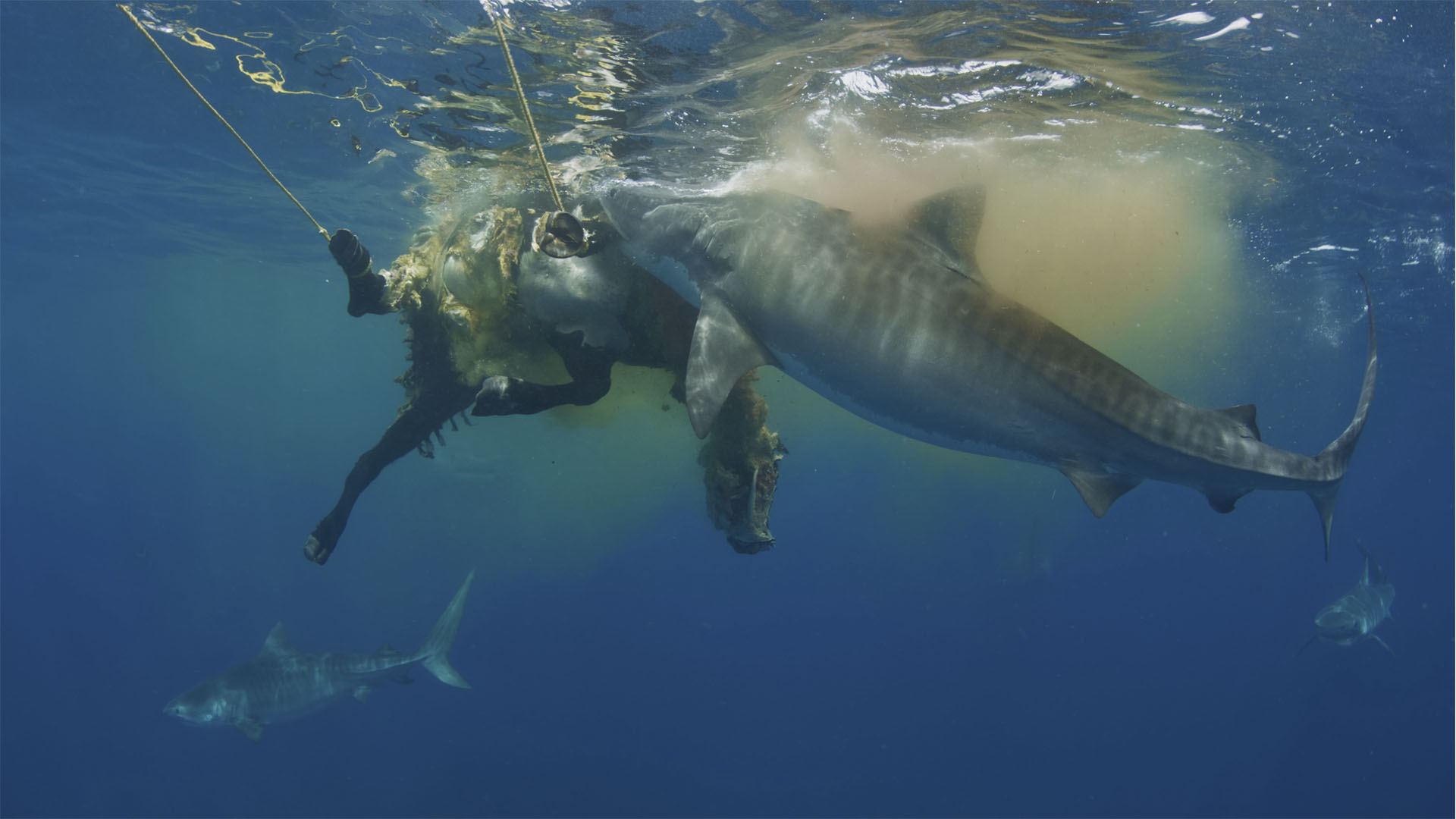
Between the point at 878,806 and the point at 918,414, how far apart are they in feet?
105

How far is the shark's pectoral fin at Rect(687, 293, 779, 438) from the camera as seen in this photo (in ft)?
14.9

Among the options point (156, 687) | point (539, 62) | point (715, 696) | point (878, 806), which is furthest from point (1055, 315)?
point (156, 687)

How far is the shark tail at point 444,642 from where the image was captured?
46.5ft

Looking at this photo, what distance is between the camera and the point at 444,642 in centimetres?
1437

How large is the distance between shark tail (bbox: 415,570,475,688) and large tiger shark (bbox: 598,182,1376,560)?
11.4m

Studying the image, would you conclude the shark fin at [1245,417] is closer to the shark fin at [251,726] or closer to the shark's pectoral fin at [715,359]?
the shark's pectoral fin at [715,359]

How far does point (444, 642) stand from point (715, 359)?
40.9ft

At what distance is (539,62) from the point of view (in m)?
8.51

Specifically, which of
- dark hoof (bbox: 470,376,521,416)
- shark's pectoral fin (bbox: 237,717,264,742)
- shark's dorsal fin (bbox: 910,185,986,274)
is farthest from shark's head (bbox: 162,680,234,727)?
shark's dorsal fin (bbox: 910,185,986,274)

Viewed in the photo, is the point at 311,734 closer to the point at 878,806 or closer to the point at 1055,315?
the point at 878,806

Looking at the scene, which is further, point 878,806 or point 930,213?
point 878,806

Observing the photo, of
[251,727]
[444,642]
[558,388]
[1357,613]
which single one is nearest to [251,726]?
[251,727]

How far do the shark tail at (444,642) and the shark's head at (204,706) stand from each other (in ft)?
12.8

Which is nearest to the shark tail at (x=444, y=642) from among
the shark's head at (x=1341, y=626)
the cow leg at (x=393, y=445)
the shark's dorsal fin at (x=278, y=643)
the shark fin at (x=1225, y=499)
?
the shark's dorsal fin at (x=278, y=643)
